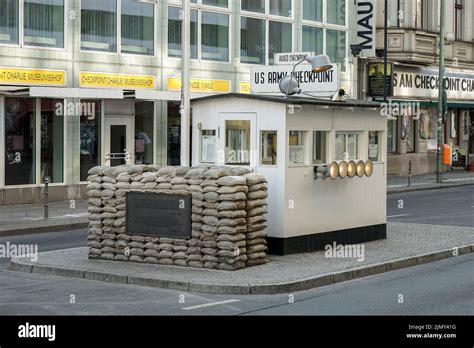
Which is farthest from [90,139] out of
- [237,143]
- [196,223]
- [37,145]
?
[196,223]

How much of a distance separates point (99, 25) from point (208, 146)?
494 inches

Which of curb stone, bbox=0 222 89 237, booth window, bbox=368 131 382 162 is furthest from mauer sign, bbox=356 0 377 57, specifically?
booth window, bbox=368 131 382 162

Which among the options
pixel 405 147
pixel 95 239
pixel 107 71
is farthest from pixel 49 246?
pixel 405 147

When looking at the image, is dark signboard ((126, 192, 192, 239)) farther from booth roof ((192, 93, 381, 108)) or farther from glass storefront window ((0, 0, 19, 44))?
glass storefront window ((0, 0, 19, 44))

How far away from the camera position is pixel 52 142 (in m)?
26.3

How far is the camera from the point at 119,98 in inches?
1071

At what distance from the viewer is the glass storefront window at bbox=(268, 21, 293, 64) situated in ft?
111

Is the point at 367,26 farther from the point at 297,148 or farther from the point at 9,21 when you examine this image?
the point at 297,148

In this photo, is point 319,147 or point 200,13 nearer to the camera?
point 319,147

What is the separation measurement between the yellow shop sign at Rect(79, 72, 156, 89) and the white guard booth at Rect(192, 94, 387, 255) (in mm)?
11355

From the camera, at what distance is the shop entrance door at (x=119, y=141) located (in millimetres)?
27891

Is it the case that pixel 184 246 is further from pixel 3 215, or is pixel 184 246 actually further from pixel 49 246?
pixel 3 215

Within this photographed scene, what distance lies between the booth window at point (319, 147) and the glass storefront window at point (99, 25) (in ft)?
41.8
